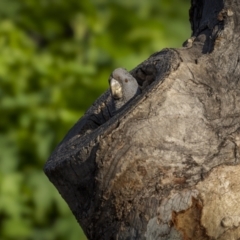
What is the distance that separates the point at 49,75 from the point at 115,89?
199 cm

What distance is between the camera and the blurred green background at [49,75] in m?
3.36

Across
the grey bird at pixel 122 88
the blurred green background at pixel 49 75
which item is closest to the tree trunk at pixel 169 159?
the grey bird at pixel 122 88

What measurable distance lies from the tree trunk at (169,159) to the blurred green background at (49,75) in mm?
1868

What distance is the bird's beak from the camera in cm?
145

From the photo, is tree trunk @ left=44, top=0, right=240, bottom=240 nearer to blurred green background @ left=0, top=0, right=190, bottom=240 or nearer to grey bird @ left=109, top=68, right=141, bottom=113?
grey bird @ left=109, top=68, right=141, bottom=113

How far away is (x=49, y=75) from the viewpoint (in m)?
3.42

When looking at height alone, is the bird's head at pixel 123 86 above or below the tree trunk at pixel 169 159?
above

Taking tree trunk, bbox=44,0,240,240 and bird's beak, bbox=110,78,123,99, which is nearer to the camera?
→ tree trunk, bbox=44,0,240,240

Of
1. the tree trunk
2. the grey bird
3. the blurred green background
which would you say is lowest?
the tree trunk

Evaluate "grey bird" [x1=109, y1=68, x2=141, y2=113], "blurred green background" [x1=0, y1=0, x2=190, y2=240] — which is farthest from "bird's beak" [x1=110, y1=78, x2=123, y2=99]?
"blurred green background" [x1=0, y1=0, x2=190, y2=240]

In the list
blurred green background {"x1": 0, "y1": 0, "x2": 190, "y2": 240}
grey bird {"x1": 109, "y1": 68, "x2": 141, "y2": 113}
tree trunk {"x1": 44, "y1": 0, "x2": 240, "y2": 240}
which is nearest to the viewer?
tree trunk {"x1": 44, "y1": 0, "x2": 240, "y2": 240}

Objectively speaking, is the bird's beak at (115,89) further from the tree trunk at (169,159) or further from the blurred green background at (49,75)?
the blurred green background at (49,75)

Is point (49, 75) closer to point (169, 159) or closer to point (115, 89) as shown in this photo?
point (115, 89)

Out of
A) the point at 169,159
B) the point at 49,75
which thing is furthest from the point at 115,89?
the point at 49,75
